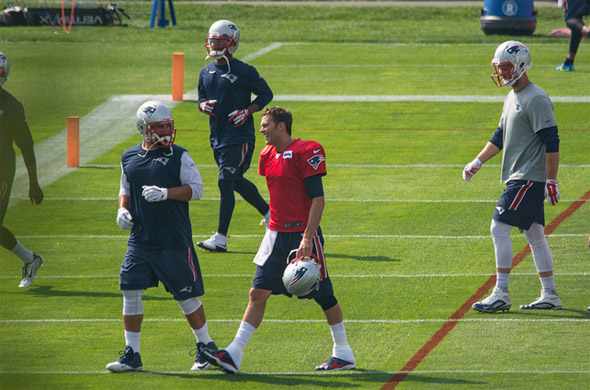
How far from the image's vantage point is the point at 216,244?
10039mm

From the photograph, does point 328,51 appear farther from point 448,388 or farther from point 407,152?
point 448,388

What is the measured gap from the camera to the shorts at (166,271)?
6008mm

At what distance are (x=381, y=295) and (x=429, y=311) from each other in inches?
26.5

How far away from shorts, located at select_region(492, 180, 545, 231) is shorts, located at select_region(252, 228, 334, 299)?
6.34 ft

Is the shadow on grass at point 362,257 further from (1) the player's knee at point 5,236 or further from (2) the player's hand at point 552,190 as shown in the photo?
(1) the player's knee at point 5,236

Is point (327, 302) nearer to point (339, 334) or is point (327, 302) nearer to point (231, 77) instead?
point (339, 334)

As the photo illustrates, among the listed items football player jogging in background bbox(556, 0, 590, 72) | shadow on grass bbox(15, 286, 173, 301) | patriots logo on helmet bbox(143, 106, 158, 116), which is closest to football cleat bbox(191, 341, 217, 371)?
patriots logo on helmet bbox(143, 106, 158, 116)

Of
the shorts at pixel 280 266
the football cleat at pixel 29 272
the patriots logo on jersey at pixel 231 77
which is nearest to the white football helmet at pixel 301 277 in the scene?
the shorts at pixel 280 266

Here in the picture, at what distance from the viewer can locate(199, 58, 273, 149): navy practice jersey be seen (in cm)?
979

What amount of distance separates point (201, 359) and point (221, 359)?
0.68 feet

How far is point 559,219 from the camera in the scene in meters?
11.2

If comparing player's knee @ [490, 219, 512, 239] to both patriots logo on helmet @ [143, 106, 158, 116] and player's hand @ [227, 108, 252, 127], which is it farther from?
player's hand @ [227, 108, 252, 127]

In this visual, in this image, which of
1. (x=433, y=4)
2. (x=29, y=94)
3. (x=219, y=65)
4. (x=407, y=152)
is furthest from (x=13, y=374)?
(x=433, y=4)

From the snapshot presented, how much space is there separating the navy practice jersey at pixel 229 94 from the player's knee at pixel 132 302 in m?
3.84
